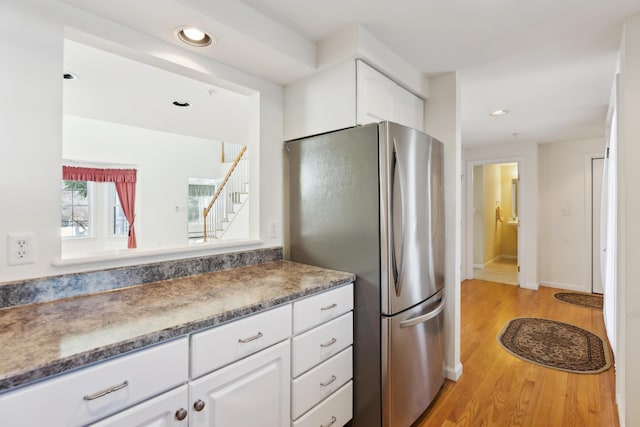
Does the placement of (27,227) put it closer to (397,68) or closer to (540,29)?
(397,68)

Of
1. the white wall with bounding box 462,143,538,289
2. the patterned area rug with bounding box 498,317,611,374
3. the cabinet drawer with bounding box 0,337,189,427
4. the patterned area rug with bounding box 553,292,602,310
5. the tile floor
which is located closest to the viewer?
the cabinet drawer with bounding box 0,337,189,427

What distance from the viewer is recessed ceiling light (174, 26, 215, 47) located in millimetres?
1437

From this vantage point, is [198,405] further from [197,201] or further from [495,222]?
[495,222]

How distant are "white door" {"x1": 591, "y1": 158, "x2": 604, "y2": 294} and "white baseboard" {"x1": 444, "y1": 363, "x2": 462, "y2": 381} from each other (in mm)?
3439

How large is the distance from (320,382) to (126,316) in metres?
0.91

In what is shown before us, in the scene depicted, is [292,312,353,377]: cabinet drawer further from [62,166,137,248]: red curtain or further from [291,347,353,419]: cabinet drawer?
[62,166,137,248]: red curtain

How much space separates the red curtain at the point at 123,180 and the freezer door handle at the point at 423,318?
17.4 ft

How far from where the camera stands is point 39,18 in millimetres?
1219

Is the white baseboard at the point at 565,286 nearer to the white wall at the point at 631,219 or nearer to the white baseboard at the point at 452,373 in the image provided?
the white baseboard at the point at 452,373

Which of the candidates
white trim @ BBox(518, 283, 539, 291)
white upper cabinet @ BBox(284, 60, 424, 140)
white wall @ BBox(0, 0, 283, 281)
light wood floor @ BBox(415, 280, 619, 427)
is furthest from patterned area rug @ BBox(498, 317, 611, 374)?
white wall @ BBox(0, 0, 283, 281)

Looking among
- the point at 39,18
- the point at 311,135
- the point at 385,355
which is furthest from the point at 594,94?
the point at 39,18

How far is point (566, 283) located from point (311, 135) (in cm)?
471

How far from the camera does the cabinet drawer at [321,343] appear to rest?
4.52 feet

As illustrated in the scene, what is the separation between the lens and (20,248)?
3.86 feet
